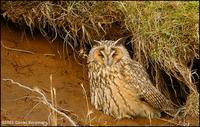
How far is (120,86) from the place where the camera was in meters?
5.31

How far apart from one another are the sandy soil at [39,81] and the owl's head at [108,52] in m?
0.38

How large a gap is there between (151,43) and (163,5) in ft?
1.12

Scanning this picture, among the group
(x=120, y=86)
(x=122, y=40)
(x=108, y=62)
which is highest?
(x=122, y=40)

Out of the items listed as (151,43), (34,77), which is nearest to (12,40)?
(34,77)

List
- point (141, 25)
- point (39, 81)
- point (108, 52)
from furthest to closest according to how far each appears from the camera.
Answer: point (39, 81)
point (141, 25)
point (108, 52)

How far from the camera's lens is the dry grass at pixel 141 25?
540cm

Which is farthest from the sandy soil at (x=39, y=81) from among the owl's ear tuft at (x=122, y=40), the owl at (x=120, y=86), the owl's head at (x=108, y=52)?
the owl's ear tuft at (x=122, y=40)

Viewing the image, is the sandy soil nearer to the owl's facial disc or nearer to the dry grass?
the dry grass

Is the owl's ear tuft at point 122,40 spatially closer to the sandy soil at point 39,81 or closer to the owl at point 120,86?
the owl at point 120,86

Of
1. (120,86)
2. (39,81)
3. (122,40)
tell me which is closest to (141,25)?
(122,40)

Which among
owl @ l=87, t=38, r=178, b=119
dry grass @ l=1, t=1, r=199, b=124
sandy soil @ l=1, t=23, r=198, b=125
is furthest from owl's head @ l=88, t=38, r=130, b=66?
sandy soil @ l=1, t=23, r=198, b=125

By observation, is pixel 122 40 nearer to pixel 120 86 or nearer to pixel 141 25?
pixel 141 25

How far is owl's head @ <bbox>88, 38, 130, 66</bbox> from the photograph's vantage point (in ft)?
17.4

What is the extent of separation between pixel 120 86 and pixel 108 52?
0.29 m
